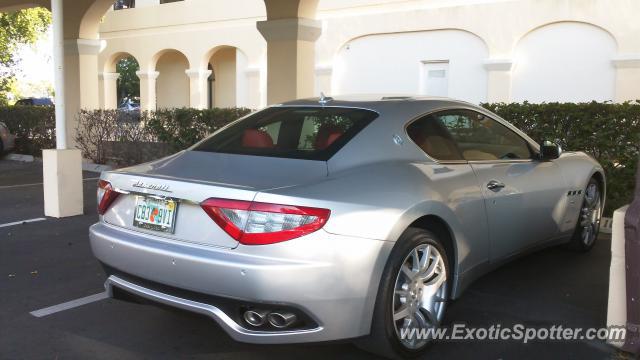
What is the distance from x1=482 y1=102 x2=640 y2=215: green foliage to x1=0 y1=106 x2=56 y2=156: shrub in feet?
38.6

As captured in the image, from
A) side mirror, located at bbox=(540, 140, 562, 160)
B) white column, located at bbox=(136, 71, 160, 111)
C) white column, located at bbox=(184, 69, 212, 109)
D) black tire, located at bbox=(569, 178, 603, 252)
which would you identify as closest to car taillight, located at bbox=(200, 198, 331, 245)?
side mirror, located at bbox=(540, 140, 562, 160)

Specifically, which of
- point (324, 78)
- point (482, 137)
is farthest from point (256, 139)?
point (324, 78)

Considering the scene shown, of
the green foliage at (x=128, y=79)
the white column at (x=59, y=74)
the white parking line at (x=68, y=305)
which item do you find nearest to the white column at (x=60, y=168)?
the white column at (x=59, y=74)

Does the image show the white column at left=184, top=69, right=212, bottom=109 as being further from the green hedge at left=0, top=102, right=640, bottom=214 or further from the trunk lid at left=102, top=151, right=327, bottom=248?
the trunk lid at left=102, top=151, right=327, bottom=248

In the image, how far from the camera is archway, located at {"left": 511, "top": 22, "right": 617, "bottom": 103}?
14.1 meters

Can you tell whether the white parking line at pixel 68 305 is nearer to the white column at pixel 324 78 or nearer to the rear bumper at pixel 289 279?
the rear bumper at pixel 289 279

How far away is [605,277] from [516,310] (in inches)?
50.6

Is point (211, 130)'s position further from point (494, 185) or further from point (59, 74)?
point (494, 185)

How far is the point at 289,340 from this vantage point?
315 cm

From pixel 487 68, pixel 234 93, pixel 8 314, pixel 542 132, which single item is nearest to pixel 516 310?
pixel 8 314

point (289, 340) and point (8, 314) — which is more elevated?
point (289, 340)

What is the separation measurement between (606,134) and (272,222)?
5.88 m

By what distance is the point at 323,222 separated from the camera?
3121 mm

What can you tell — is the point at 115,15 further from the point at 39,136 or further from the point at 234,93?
the point at 39,136
